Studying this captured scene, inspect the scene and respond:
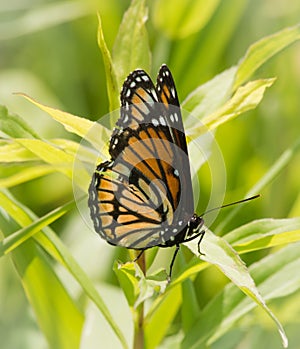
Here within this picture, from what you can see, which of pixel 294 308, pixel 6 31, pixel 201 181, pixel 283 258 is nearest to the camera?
pixel 283 258

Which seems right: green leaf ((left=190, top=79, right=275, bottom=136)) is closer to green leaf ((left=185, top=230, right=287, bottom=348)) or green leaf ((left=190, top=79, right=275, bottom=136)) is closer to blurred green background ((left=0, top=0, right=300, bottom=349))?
green leaf ((left=185, top=230, right=287, bottom=348))

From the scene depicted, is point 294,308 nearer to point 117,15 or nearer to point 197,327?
point 197,327

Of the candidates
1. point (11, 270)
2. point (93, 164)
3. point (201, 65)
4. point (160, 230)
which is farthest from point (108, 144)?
point (201, 65)

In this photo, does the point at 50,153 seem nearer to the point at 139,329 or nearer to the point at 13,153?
the point at 13,153

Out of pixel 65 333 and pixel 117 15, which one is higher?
pixel 117 15

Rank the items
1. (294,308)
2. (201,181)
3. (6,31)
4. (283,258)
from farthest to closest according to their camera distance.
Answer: (6,31)
(201,181)
(294,308)
(283,258)

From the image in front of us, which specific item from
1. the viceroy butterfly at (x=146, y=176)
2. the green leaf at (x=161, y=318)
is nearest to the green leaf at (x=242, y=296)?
the green leaf at (x=161, y=318)
